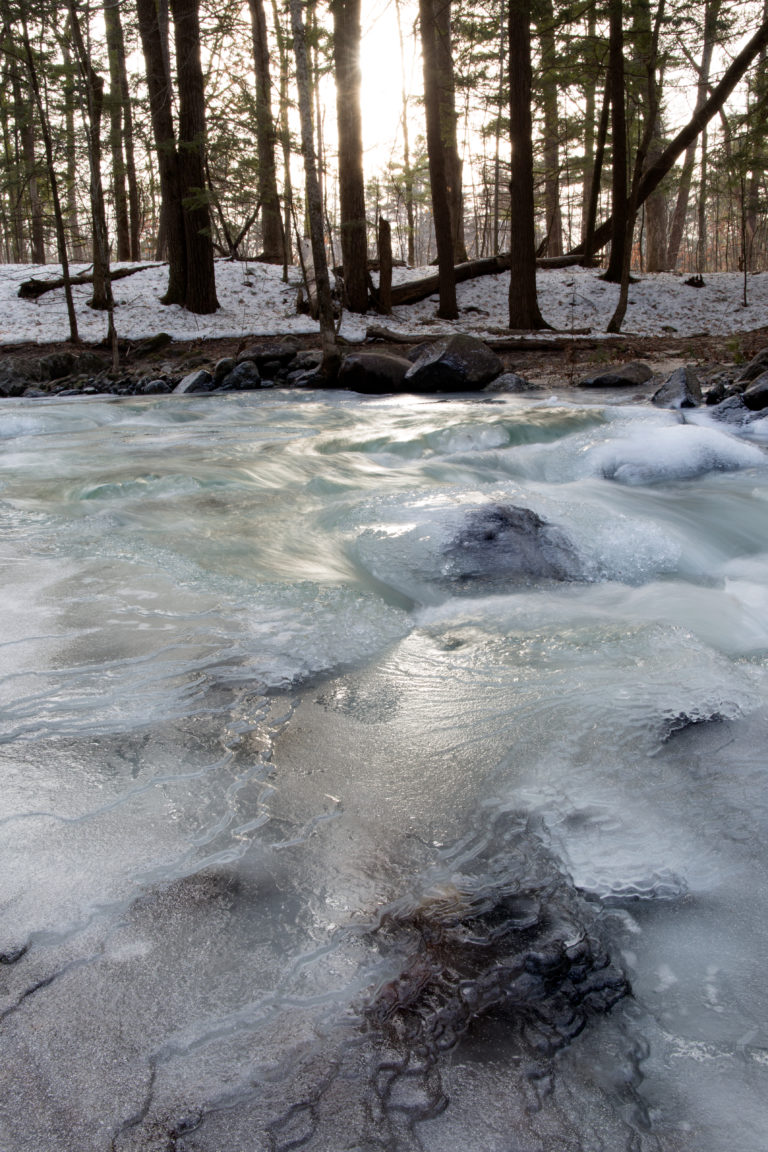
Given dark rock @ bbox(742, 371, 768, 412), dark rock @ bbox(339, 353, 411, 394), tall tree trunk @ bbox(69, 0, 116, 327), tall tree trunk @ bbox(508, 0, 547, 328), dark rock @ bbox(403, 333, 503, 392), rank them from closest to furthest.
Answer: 1. dark rock @ bbox(742, 371, 768, 412)
2. dark rock @ bbox(403, 333, 503, 392)
3. dark rock @ bbox(339, 353, 411, 394)
4. tall tree trunk @ bbox(69, 0, 116, 327)
5. tall tree trunk @ bbox(508, 0, 547, 328)

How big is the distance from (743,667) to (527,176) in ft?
44.8

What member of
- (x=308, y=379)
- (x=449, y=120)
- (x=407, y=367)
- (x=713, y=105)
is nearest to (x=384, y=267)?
(x=308, y=379)

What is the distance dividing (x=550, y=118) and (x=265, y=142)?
967 cm

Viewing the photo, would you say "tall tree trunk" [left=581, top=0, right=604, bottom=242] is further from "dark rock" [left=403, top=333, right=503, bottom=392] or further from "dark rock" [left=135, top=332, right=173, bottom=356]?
"dark rock" [left=135, top=332, right=173, bottom=356]

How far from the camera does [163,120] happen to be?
15.3 metres

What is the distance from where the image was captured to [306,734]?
7.16ft

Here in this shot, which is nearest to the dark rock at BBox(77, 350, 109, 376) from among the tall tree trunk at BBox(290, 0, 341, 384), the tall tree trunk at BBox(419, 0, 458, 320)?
the tall tree trunk at BBox(290, 0, 341, 384)

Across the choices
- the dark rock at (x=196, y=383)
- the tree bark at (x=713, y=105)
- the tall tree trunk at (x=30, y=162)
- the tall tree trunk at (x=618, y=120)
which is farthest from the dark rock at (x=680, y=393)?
the tall tree trunk at (x=30, y=162)

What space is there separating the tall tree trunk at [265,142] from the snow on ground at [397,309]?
5.69 feet

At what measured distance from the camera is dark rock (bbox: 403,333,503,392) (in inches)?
417

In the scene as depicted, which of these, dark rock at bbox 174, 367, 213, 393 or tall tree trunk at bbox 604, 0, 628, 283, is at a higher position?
tall tree trunk at bbox 604, 0, 628, 283

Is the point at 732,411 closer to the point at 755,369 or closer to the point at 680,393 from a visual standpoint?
the point at 680,393

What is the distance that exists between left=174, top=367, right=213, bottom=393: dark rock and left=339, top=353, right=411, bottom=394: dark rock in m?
2.09

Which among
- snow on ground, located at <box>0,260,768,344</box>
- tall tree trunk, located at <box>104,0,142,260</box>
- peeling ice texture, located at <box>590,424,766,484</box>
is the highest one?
tall tree trunk, located at <box>104,0,142,260</box>
